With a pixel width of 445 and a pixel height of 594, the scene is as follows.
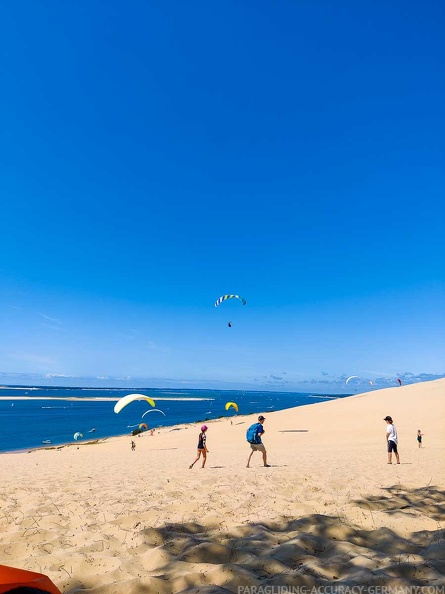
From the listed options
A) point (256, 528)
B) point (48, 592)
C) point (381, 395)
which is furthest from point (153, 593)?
point (381, 395)

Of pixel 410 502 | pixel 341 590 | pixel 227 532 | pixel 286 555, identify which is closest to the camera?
pixel 341 590

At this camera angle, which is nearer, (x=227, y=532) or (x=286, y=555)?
(x=286, y=555)

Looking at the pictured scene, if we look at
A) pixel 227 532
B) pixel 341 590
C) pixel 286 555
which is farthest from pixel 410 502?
pixel 341 590

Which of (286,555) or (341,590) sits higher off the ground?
(341,590)

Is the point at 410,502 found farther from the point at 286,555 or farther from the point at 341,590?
the point at 341,590

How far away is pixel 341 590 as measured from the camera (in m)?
3.50

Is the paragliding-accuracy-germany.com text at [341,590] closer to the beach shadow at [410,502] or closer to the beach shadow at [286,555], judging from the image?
the beach shadow at [286,555]

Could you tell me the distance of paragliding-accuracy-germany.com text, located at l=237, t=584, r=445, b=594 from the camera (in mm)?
3467

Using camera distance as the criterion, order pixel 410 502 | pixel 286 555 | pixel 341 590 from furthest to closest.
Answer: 1. pixel 410 502
2. pixel 286 555
3. pixel 341 590

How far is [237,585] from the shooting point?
12.2 feet

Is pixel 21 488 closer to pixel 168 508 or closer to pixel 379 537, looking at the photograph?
pixel 168 508

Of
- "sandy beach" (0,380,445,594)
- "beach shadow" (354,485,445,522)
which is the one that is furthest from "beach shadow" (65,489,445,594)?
"beach shadow" (354,485,445,522)

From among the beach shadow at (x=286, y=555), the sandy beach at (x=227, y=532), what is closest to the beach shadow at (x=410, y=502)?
the sandy beach at (x=227, y=532)

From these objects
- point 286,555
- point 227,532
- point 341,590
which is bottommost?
point 227,532
